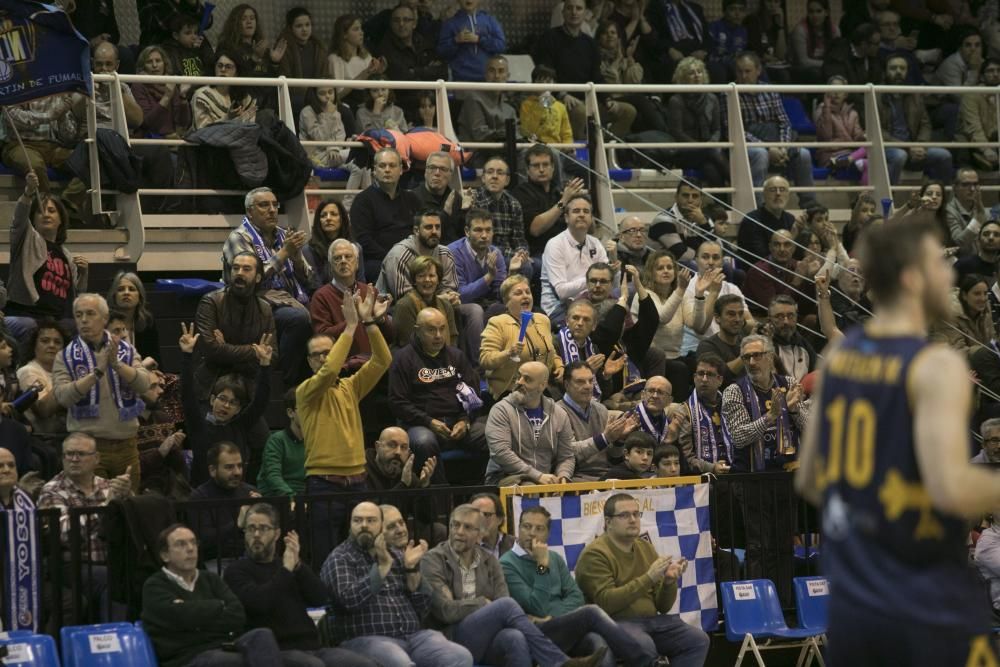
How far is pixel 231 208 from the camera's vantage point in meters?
13.7

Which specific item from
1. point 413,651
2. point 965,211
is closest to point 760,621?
point 413,651

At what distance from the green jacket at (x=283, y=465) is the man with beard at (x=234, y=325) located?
612 millimetres

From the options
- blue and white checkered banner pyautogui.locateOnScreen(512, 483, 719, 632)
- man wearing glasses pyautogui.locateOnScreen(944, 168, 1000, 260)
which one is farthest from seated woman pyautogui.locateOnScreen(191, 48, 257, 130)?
man wearing glasses pyautogui.locateOnScreen(944, 168, 1000, 260)

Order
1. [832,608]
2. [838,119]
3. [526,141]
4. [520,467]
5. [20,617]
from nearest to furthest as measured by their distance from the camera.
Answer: [832,608] → [20,617] → [520,467] → [526,141] → [838,119]

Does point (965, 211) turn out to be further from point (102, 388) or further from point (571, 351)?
point (102, 388)

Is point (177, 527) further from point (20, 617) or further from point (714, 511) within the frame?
point (714, 511)

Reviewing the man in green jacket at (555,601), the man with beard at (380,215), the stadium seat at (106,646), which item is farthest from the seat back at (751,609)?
the man with beard at (380,215)

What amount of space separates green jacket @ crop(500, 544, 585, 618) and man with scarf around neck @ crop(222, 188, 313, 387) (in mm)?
2558

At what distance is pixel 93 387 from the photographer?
10.2 m

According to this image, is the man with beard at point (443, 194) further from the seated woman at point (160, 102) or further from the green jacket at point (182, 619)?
the green jacket at point (182, 619)

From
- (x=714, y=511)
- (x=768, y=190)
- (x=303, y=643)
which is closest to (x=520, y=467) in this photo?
(x=714, y=511)

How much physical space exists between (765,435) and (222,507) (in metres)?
3.99

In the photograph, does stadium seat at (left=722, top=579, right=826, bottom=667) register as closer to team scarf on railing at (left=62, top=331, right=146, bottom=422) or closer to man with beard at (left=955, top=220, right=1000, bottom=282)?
team scarf on railing at (left=62, top=331, right=146, bottom=422)

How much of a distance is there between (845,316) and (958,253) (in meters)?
1.51
